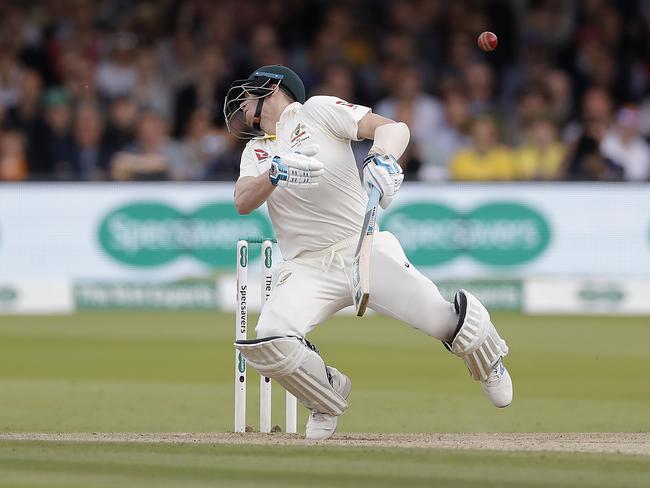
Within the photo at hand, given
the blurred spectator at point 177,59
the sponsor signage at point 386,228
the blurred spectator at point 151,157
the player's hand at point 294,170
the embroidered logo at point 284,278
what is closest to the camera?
the player's hand at point 294,170

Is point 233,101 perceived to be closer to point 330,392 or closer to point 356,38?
point 330,392

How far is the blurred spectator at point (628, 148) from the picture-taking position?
13383 millimetres

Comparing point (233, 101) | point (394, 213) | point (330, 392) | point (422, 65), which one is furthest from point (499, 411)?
point (422, 65)

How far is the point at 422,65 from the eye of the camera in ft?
49.2

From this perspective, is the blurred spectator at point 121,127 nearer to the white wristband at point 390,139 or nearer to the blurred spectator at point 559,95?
the blurred spectator at point 559,95

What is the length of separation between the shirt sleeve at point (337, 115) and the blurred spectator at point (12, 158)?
26.0ft

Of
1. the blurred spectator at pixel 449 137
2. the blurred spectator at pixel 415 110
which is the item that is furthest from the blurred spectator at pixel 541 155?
the blurred spectator at pixel 415 110

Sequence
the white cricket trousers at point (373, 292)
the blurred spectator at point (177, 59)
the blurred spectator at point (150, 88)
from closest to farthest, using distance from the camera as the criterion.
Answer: the white cricket trousers at point (373, 292), the blurred spectator at point (150, 88), the blurred spectator at point (177, 59)

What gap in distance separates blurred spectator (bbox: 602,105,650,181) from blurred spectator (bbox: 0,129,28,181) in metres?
5.51

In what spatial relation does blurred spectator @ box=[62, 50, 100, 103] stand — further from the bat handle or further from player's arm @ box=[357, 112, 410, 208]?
the bat handle

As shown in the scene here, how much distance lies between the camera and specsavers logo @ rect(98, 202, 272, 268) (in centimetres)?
1304

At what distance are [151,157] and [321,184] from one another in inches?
305

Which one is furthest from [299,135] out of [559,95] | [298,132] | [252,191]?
[559,95]

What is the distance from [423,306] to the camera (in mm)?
6039
